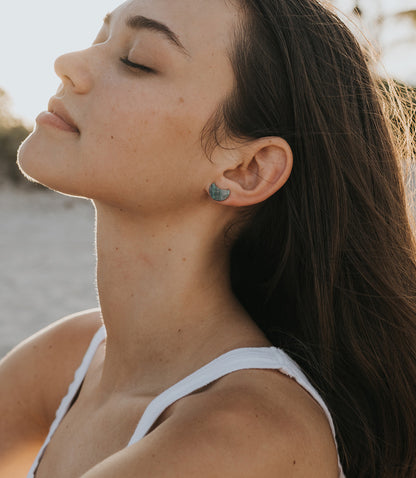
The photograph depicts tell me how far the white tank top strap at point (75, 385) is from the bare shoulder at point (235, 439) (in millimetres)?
536

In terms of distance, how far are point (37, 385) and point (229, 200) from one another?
90 cm

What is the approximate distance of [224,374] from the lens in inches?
53.0

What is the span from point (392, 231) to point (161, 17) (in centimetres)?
79

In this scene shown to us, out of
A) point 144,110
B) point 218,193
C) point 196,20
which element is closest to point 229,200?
point 218,193

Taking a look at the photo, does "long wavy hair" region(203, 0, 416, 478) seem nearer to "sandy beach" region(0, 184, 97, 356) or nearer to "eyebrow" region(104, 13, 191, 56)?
"eyebrow" region(104, 13, 191, 56)

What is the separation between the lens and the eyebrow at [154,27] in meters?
1.51

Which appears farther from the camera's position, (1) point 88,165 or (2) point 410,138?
(2) point 410,138

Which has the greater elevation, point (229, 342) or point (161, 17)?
point (161, 17)

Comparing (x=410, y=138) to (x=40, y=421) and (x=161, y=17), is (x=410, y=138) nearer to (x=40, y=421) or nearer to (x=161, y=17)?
(x=161, y=17)

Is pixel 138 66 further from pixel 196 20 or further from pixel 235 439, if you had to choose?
pixel 235 439

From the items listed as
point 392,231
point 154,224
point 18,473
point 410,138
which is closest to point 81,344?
point 18,473

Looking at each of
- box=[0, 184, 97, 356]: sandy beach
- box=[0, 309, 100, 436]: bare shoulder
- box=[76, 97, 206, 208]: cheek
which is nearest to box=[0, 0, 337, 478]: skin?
box=[76, 97, 206, 208]: cheek

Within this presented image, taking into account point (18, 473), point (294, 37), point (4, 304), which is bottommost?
point (4, 304)

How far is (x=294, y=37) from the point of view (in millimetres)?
1549
